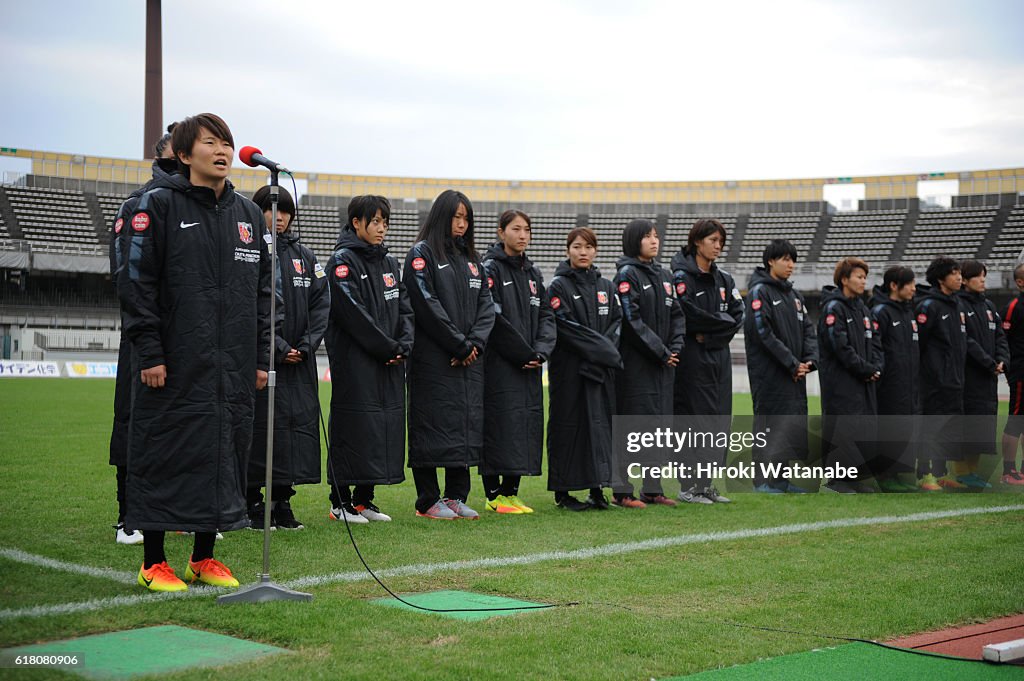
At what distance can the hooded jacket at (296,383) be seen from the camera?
6766mm

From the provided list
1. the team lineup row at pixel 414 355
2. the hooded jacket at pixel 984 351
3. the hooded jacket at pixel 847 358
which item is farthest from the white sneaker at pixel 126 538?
the hooded jacket at pixel 984 351

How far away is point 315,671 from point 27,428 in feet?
38.9

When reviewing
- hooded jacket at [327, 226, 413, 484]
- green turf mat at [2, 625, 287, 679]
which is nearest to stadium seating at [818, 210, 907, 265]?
hooded jacket at [327, 226, 413, 484]

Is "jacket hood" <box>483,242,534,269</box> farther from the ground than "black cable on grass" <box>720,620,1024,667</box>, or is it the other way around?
"jacket hood" <box>483,242,534,269</box>

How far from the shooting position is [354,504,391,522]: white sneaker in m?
7.27

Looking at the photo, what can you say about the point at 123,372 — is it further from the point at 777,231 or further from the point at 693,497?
the point at 777,231

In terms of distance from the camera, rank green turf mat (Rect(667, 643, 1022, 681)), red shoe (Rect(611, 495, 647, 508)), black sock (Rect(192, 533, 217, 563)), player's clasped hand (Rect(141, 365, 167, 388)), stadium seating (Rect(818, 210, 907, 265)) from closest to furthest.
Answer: green turf mat (Rect(667, 643, 1022, 681)) < player's clasped hand (Rect(141, 365, 167, 388)) < black sock (Rect(192, 533, 217, 563)) < red shoe (Rect(611, 495, 647, 508)) < stadium seating (Rect(818, 210, 907, 265))

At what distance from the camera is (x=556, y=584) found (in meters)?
4.98

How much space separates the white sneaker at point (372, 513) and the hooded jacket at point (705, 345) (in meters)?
2.91

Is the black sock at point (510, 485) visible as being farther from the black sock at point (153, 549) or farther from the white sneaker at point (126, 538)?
the black sock at point (153, 549)

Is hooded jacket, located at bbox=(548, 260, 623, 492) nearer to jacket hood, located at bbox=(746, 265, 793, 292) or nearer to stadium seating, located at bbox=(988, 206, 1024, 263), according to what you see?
jacket hood, located at bbox=(746, 265, 793, 292)

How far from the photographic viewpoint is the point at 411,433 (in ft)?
24.7

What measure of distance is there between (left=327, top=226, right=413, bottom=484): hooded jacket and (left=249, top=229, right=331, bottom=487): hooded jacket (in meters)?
0.25

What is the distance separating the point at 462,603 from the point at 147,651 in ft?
4.54
